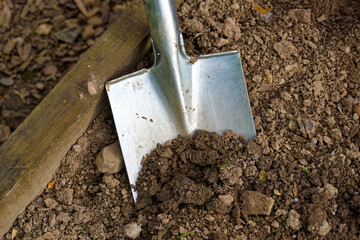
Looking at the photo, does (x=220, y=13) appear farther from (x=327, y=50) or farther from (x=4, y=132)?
(x=4, y=132)

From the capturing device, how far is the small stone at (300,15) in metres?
2.29

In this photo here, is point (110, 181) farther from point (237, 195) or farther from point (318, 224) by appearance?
point (318, 224)

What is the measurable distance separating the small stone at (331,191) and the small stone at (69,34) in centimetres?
194

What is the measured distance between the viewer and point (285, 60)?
220 centimetres

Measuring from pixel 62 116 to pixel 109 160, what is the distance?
0.31 metres

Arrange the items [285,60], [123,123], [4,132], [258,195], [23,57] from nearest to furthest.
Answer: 1. [258,195]
2. [123,123]
3. [285,60]
4. [4,132]
5. [23,57]

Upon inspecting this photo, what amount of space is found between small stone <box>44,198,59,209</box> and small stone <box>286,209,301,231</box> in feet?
3.61

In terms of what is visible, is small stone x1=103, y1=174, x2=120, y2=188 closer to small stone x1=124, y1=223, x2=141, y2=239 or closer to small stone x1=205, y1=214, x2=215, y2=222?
small stone x1=124, y1=223, x2=141, y2=239

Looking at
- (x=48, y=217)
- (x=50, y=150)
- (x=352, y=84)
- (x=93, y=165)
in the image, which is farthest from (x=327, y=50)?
(x=48, y=217)

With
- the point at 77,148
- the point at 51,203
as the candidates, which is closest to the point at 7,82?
the point at 77,148

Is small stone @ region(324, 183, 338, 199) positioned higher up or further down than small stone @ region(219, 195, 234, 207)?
further down

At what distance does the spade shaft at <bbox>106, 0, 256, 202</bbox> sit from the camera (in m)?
2.06

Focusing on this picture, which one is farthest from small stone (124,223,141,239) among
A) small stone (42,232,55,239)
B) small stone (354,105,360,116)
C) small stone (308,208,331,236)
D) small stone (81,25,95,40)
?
small stone (81,25,95,40)

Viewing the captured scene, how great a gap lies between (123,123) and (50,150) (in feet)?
1.22
